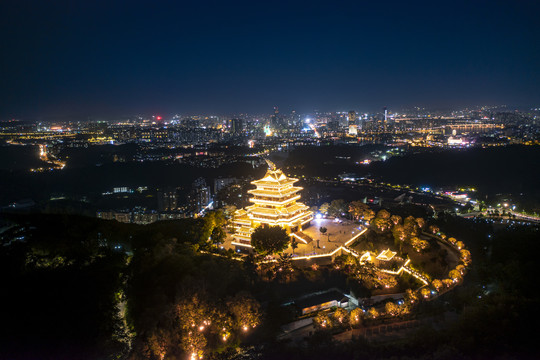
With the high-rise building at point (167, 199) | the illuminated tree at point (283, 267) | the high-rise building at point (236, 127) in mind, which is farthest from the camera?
the high-rise building at point (236, 127)

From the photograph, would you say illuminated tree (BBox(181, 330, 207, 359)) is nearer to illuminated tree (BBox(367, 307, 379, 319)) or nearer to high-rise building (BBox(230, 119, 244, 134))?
illuminated tree (BBox(367, 307, 379, 319))

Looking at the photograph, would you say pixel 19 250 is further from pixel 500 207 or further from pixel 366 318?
pixel 500 207

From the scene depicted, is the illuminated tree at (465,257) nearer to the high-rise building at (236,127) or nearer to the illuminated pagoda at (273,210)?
the illuminated pagoda at (273,210)

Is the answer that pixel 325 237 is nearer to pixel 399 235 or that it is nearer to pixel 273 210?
pixel 273 210

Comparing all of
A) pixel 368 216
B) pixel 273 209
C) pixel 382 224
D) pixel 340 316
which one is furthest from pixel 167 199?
pixel 340 316

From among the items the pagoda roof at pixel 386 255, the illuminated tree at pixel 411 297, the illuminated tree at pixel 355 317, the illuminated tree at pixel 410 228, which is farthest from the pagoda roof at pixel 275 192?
the illuminated tree at pixel 355 317

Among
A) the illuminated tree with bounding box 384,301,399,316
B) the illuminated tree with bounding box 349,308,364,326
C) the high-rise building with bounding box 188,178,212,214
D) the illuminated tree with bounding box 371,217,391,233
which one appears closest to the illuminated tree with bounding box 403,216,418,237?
the illuminated tree with bounding box 371,217,391,233
